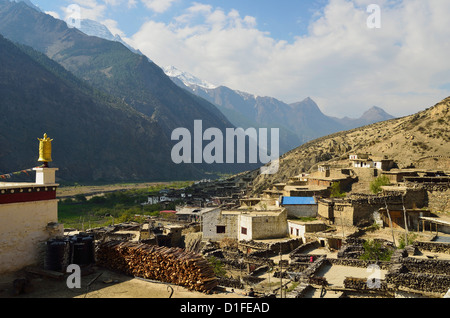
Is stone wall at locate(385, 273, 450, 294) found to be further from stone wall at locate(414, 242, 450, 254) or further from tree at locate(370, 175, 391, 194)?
tree at locate(370, 175, 391, 194)

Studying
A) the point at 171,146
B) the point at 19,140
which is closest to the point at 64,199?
the point at 19,140

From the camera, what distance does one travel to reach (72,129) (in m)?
127

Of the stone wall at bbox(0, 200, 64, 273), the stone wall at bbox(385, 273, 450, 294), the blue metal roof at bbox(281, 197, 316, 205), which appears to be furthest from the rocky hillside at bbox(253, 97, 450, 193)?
the stone wall at bbox(0, 200, 64, 273)

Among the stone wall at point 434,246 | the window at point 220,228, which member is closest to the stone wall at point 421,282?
the stone wall at point 434,246

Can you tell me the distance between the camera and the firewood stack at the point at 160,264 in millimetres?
11148

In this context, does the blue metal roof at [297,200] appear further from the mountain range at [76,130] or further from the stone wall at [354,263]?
the mountain range at [76,130]

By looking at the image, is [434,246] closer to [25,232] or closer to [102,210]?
[25,232]

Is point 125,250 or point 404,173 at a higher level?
point 404,173

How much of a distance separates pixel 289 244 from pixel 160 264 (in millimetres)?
13720

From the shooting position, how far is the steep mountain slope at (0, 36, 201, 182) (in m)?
110

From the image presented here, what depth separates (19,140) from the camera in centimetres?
10569

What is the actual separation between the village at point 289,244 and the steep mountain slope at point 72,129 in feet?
293

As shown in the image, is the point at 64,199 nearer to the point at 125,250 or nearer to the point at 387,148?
the point at 387,148
